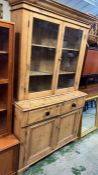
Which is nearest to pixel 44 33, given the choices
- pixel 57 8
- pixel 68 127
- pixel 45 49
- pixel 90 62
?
pixel 45 49

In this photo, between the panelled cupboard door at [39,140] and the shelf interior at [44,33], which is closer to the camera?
the shelf interior at [44,33]

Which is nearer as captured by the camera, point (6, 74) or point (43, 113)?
point (6, 74)

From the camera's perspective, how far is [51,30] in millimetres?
1958

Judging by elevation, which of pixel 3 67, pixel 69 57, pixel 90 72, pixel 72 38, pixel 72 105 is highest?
pixel 72 38

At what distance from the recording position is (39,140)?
2.08 m

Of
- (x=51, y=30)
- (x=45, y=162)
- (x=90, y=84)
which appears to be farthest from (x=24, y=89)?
(x=90, y=84)

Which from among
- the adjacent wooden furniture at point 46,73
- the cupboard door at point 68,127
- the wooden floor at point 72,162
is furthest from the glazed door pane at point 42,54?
the wooden floor at point 72,162

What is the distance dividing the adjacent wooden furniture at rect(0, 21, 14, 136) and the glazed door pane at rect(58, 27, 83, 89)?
75 centimetres

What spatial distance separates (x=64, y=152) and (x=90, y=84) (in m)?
1.39

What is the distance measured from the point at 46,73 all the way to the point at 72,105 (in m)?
0.59

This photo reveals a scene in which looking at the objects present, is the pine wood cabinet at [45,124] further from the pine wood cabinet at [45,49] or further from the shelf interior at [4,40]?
the shelf interior at [4,40]

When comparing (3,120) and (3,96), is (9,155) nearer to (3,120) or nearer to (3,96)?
(3,120)

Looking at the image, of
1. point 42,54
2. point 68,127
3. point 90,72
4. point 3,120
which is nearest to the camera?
point 3,120

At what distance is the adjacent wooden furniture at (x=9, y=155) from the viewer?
1745mm
